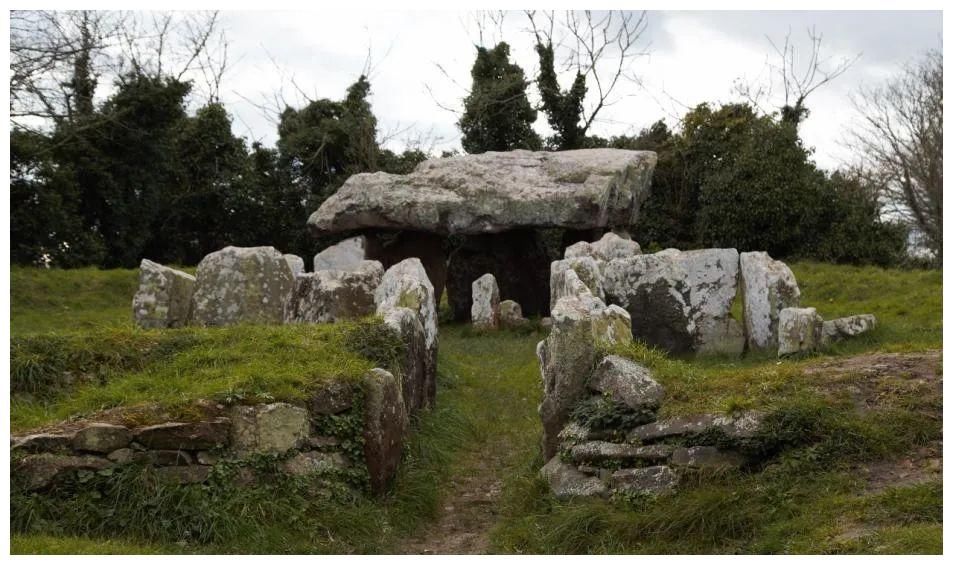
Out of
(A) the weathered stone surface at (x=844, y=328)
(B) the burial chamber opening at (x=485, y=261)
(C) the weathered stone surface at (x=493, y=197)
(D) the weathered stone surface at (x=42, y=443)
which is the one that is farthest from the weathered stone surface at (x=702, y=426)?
(B) the burial chamber opening at (x=485, y=261)

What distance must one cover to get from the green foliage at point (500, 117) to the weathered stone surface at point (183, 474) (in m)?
25.8

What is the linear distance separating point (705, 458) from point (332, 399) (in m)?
3.13

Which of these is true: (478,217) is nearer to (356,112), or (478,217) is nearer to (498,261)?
(498,261)

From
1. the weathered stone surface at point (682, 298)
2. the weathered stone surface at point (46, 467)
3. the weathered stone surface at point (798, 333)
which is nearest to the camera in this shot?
the weathered stone surface at point (46, 467)

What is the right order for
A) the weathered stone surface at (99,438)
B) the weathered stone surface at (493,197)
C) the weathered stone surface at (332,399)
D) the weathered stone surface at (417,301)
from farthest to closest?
the weathered stone surface at (493,197), the weathered stone surface at (417,301), the weathered stone surface at (332,399), the weathered stone surface at (99,438)

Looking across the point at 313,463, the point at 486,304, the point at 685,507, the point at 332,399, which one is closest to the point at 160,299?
the point at 486,304

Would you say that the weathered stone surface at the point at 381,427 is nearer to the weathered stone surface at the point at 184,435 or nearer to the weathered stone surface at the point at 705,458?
the weathered stone surface at the point at 184,435

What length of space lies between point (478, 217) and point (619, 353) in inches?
568

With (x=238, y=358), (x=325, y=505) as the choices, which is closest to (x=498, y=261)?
(x=238, y=358)

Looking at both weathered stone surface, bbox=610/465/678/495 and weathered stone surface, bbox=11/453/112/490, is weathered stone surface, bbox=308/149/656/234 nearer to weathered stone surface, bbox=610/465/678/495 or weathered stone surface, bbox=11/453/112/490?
weathered stone surface, bbox=610/465/678/495

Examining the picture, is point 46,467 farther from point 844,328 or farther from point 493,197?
point 493,197

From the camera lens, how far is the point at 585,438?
8727 mm

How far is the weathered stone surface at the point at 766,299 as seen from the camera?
15781mm

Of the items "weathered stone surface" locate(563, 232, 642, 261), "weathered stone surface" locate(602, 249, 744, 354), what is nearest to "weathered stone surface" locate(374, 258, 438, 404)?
"weathered stone surface" locate(602, 249, 744, 354)
